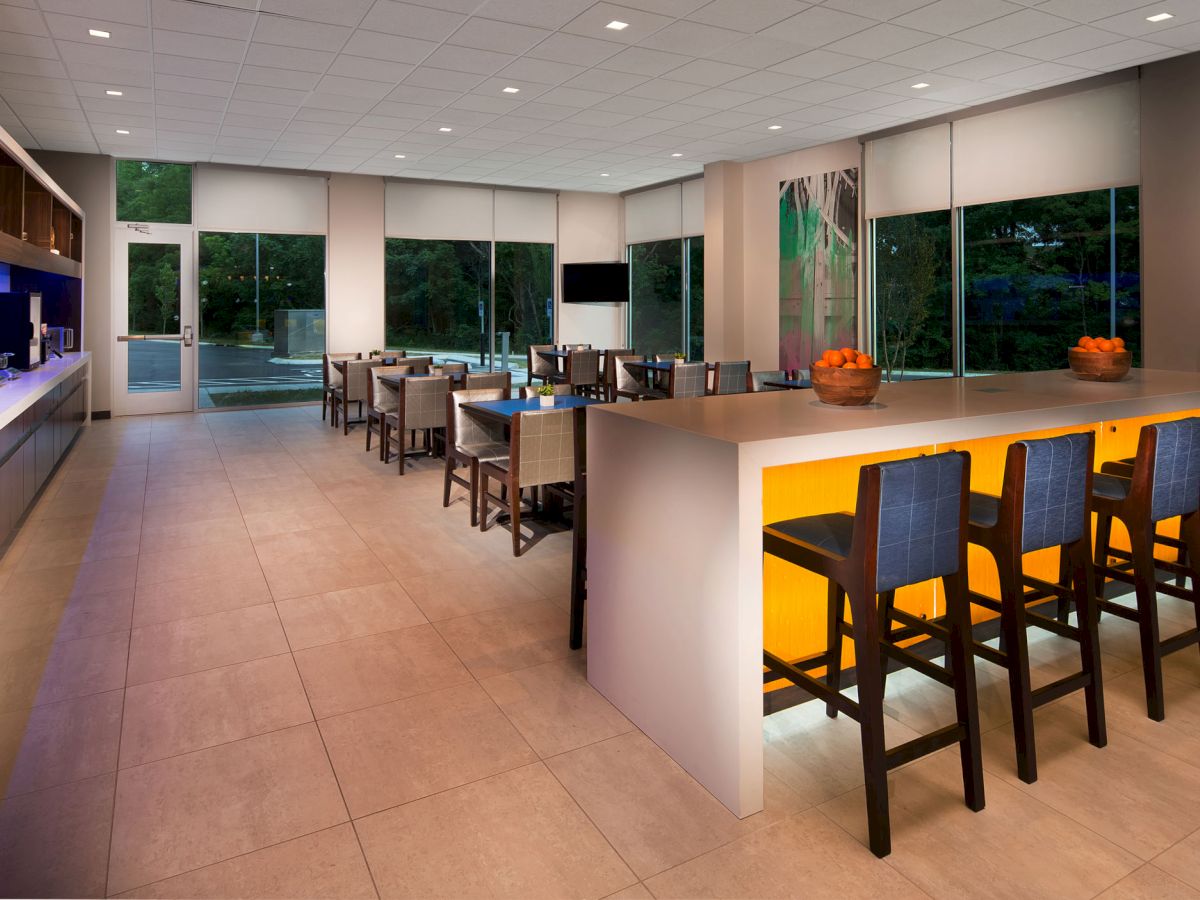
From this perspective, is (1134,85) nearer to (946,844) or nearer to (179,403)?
(946,844)

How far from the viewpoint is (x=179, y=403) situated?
38.7ft

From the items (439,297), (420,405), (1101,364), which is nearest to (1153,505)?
(1101,364)

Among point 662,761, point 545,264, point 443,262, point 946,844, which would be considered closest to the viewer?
point 946,844

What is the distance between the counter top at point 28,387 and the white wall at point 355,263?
15.9 feet

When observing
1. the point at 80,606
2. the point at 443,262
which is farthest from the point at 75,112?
the point at 80,606

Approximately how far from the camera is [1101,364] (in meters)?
3.93

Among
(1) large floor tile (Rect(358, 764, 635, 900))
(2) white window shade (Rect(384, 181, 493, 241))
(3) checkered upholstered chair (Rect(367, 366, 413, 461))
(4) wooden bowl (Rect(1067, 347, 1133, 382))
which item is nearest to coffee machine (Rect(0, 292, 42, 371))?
(3) checkered upholstered chair (Rect(367, 366, 413, 461))

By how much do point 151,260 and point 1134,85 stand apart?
11.8 m

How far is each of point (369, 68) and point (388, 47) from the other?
628 millimetres

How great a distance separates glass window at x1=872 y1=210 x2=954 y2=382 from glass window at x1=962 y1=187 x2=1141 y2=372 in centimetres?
26

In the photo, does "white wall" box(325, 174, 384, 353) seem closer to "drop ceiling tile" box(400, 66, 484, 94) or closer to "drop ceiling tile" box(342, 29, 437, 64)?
"drop ceiling tile" box(400, 66, 484, 94)

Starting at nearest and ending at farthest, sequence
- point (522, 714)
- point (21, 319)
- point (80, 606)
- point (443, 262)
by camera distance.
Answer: point (522, 714), point (80, 606), point (21, 319), point (443, 262)

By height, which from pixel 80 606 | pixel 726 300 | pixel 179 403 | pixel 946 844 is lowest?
pixel 946 844

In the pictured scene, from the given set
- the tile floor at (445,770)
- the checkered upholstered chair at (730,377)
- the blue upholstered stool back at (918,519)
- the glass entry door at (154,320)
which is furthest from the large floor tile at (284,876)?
the glass entry door at (154,320)
